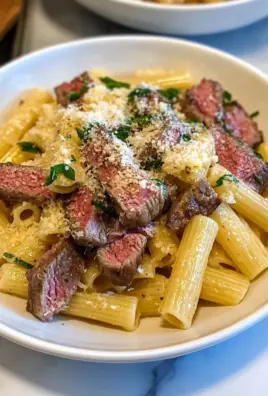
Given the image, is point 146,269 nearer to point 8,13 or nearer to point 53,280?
point 53,280

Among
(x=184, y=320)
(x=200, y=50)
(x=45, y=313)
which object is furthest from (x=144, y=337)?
(x=200, y=50)

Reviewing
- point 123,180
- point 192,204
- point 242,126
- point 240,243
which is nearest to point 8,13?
point 242,126

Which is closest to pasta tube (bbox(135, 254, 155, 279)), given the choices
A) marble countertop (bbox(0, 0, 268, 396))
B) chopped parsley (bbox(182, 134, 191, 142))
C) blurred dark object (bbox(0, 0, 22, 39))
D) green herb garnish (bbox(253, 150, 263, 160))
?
marble countertop (bbox(0, 0, 268, 396))

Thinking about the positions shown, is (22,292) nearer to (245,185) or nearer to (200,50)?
(245,185)

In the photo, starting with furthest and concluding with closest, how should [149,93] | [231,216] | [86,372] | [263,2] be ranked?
[263,2]
[149,93]
[231,216]
[86,372]

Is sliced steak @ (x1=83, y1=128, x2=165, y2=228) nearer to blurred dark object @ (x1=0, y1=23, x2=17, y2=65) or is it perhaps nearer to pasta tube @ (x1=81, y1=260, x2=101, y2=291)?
pasta tube @ (x1=81, y1=260, x2=101, y2=291)
